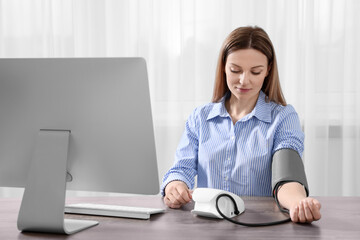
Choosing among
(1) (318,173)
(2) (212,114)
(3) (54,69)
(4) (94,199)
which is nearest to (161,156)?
(1) (318,173)

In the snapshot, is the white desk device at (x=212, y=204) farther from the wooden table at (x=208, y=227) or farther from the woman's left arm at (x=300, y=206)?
the woman's left arm at (x=300, y=206)

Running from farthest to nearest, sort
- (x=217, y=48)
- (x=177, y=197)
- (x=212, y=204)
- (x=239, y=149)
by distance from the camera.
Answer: (x=217, y=48) < (x=239, y=149) < (x=177, y=197) < (x=212, y=204)

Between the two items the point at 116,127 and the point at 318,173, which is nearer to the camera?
the point at 116,127

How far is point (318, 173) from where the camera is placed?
302 cm

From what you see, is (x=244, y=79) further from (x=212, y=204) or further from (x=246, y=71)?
(x=212, y=204)

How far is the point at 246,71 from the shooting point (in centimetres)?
174

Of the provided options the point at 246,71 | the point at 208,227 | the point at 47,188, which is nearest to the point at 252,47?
the point at 246,71

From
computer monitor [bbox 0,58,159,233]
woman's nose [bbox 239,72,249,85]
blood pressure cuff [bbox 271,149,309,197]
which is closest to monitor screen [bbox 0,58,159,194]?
computer monitor [bbox 0,58,159,233]

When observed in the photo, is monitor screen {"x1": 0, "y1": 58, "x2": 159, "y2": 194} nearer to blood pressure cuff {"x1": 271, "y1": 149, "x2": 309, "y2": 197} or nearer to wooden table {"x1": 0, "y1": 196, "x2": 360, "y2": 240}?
wooden table {"x1": 0, "y1": 196, "x2": 360, "y2": 240}

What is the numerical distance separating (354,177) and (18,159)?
7.49 ft

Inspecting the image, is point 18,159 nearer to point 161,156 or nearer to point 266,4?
point 161,156

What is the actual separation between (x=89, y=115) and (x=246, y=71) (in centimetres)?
70

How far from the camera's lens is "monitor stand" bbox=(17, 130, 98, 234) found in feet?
4.03

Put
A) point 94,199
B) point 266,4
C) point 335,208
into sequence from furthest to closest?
point 266,4 → point 94,199 → point 335,208
